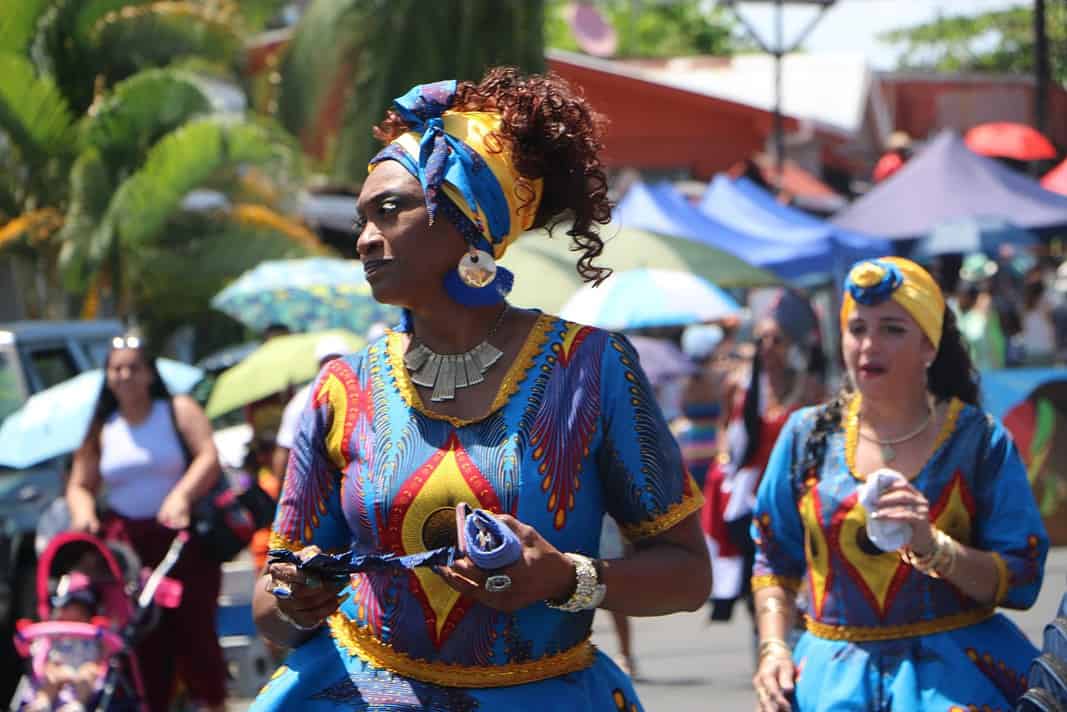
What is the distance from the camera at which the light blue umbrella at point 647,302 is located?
12.4 m

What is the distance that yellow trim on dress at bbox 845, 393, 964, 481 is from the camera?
4.88 m

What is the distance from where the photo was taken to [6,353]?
10.8 m

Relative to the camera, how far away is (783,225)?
19562 millimetres

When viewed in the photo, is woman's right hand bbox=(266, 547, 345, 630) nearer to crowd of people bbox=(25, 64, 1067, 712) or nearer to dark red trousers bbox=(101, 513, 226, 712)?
crowd of people bbox=(25, 64, 1067, 712)

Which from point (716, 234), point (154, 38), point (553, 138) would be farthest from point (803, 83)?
point (553, 138)

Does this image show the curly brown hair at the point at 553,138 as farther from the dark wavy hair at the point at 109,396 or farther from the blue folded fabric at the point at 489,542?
the dark wavy hair at the point at 109,396

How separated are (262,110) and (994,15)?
32959 millimetres

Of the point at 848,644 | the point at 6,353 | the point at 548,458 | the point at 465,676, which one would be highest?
the point at 548,458

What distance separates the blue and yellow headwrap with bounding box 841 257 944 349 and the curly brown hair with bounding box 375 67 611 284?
4.54 ft

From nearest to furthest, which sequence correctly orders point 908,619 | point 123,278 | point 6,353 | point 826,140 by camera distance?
point 908,619, point 6,353, point 123,278, point 826,140

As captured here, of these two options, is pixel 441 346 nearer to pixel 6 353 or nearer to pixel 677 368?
pixel 6 353

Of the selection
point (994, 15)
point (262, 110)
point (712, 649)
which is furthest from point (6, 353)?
point (994, 15)

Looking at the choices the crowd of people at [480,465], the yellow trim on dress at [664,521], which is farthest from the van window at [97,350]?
the yellow trim on dress at [664,521]

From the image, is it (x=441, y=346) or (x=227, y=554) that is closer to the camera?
(x=441, y=346)
